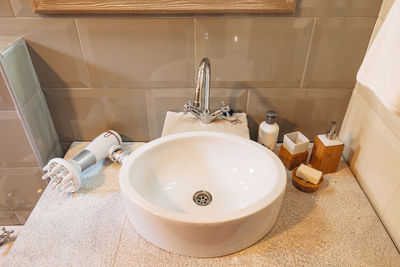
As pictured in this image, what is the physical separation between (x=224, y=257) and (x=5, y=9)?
0.94m

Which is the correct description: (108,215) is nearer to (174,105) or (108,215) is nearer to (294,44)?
(174,105)

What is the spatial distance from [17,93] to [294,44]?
34.3 inches

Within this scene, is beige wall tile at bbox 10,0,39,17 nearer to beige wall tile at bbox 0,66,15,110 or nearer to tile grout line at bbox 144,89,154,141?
beige wall tile at bbox 0,66,15,110

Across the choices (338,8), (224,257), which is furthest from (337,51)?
(224,257)

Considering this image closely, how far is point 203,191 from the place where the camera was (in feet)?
2.92

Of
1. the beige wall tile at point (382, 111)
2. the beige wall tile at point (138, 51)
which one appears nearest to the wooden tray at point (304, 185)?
the beige wall tile at point (382, 111)

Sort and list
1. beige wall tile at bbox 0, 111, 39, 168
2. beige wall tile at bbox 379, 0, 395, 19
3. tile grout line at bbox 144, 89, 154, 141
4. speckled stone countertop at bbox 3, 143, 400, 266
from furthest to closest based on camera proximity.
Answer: tile grout line at bbox 144, 89, 154, 141
beige wall tile at bbox 0, 111, 39, 168
beige wall tile at bbox 379, 0, 395, 19
speckled stone countertop at bbox 3, 143, 400, 266

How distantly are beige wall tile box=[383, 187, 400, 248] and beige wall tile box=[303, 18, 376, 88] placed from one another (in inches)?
16.2

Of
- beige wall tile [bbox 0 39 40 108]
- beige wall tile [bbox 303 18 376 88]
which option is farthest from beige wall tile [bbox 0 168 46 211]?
beige wall tile [bbox 303 18 376 88]

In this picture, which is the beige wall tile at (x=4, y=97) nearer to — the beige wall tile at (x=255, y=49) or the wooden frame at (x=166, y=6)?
the wooden frame at (x=166, y=6)

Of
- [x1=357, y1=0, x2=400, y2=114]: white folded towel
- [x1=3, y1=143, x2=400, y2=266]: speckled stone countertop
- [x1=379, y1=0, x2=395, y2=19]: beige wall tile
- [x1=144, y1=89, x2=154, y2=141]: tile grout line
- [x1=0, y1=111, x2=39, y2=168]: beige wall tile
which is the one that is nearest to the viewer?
[x1=357, y1=0, x2=400, y2=114]: white folded towel

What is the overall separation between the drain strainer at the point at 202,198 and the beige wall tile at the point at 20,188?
592mm

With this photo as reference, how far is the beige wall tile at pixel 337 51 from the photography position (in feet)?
2.95

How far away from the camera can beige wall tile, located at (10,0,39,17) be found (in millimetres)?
865
